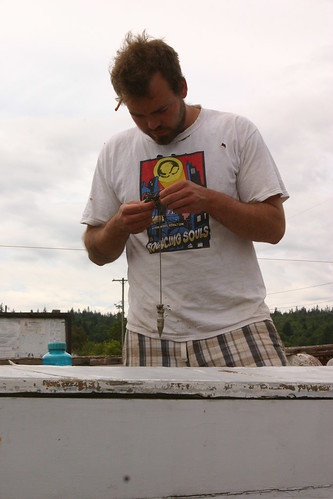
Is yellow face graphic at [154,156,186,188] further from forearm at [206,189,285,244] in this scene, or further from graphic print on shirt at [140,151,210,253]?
forearm at [206,189,285,244]

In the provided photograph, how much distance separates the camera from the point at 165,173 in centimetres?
259

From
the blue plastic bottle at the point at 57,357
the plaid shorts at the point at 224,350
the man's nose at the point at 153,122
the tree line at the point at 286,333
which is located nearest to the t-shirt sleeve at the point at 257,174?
the man's nose at the point at 153,122

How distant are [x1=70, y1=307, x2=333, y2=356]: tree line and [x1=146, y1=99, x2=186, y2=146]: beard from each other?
44990mm

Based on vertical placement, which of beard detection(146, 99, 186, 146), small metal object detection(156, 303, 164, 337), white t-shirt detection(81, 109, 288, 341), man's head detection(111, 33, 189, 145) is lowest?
small metal object detection(156, 303, 164, 337)

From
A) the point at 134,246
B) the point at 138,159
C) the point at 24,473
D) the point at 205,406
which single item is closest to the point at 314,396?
the point at 205,406

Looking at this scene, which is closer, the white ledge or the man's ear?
the white ledge

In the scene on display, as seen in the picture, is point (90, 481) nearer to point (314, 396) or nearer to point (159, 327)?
point (314, 396)

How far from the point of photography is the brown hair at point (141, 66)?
2.43 metres

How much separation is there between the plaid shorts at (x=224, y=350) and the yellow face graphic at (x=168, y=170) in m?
0.64

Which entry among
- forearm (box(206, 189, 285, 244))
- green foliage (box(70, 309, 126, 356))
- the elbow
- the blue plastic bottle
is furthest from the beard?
green foliage (box(70, 309, 126, 356))

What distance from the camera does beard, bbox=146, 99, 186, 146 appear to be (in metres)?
2.53

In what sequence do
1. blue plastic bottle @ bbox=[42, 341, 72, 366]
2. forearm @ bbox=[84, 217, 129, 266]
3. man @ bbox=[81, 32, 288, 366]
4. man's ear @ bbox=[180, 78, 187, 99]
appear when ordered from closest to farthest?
man @ bbox=[81, 32, 288, 366] < forearm @ bbox=[84, 217, 129, 266] < man's ear @ bbox=[180, 78, 187, 99] < blue plastic bottle @ bbox=[42, 341, 72, 366]

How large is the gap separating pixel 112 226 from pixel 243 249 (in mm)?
527

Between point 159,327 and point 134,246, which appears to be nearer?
point 159,327
